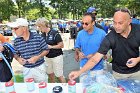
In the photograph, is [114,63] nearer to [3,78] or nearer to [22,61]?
[22,61]

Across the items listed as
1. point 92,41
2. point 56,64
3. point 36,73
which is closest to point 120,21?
point 92,41

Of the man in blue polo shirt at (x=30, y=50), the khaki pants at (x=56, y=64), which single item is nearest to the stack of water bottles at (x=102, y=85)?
the man in blue polo shirt at (x=30, y=50)

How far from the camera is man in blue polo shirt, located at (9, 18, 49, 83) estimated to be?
3.98 m

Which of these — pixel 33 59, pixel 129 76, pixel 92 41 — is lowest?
pixel 129 76

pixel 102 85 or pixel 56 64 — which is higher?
pixel 102 85

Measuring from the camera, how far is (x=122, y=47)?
3.25m

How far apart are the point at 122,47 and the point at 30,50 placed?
4.93 ft

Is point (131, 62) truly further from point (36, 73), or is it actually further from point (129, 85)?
point (36, 73)

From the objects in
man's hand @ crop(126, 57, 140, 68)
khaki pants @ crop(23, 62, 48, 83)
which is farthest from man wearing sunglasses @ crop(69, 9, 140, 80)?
khaki pants @ crop(23, 62, 48, 83)

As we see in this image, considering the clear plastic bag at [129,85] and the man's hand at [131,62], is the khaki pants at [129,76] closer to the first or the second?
the clear plastic bag at [129,85]

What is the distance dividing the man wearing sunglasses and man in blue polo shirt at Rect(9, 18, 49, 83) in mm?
1132

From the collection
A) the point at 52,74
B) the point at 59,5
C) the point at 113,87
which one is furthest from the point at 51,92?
the point at 59,5

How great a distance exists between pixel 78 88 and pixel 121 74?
0.62 meters

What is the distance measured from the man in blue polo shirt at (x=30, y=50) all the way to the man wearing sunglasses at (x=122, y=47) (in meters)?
1.13
